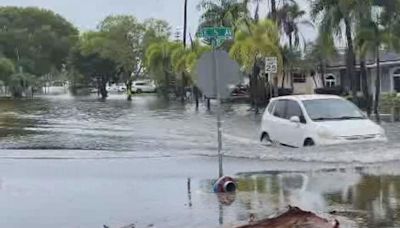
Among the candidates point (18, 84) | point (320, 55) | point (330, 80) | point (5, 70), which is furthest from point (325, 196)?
point (18, 84)

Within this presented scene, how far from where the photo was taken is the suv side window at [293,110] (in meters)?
18.0

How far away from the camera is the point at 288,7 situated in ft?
168

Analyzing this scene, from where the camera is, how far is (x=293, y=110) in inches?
727

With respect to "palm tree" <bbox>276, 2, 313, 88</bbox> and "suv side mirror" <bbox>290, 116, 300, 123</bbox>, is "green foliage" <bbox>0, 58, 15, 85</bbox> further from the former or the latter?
"suv side mirror" <bbox>290, 116, 300, 123</bbox>

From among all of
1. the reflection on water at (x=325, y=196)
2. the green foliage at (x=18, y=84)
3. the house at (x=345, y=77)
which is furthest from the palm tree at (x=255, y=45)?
the green foliage at (x=18, y=84)

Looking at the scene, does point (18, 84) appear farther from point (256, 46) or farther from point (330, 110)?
point (330, 110)

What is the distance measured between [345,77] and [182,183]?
46249mm

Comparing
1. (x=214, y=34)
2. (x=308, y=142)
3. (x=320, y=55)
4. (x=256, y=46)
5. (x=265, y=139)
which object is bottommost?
(x=265, y=139)

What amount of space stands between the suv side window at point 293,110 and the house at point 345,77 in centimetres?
2519

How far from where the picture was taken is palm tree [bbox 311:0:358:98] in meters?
34.7

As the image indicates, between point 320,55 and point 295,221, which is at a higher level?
point 320,55

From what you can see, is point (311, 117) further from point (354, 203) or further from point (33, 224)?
point (33, 224)

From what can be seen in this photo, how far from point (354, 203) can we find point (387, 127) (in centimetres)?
1678

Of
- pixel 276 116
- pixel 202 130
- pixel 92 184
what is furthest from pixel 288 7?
pixel 92 184
